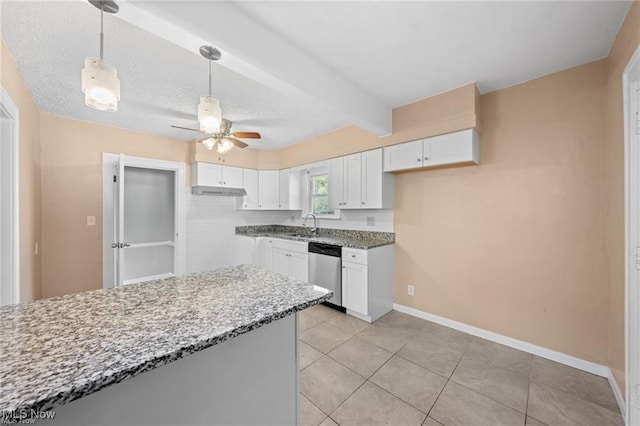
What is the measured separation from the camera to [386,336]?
2695 millimetres

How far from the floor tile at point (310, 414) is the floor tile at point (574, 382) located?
1725mm

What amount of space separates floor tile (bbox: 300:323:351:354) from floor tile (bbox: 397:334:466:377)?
61 centimetres

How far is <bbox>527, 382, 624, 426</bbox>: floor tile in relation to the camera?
1.63 metres

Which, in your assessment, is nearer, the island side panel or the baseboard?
the island side panel

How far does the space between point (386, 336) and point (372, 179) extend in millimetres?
1883

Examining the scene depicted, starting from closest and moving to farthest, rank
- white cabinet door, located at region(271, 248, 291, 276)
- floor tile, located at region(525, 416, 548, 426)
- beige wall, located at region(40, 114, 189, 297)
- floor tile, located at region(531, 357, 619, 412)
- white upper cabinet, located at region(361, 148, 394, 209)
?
floor tile, located at region(525, 416, 548, 426), floor tile, located at region(531, 357, 619, 412), beige wall, located at region(40, 114, 189, 297), white upper cabinet, located at region(361, 148, 394, 209), white cabinet door, located at region(271, 248, 291, 276)

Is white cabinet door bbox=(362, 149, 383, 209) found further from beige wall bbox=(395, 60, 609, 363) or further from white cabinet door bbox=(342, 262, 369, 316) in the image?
white cabinet door bbox=(342, 262, 369, 316)

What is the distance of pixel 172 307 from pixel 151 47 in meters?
1.97

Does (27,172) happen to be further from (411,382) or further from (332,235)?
(411,382)

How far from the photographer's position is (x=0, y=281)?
6.48 feet

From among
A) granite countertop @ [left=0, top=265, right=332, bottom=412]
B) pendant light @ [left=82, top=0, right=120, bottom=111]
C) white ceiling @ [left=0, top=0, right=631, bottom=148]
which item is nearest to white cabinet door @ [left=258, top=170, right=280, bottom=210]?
white ceiling @ [left=0, top=0, right=631, bottom=148]

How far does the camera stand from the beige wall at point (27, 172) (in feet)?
6.54

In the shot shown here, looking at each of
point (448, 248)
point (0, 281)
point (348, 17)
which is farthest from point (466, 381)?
point (0, 281)

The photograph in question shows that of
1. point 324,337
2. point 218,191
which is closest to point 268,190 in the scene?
point 218,191
